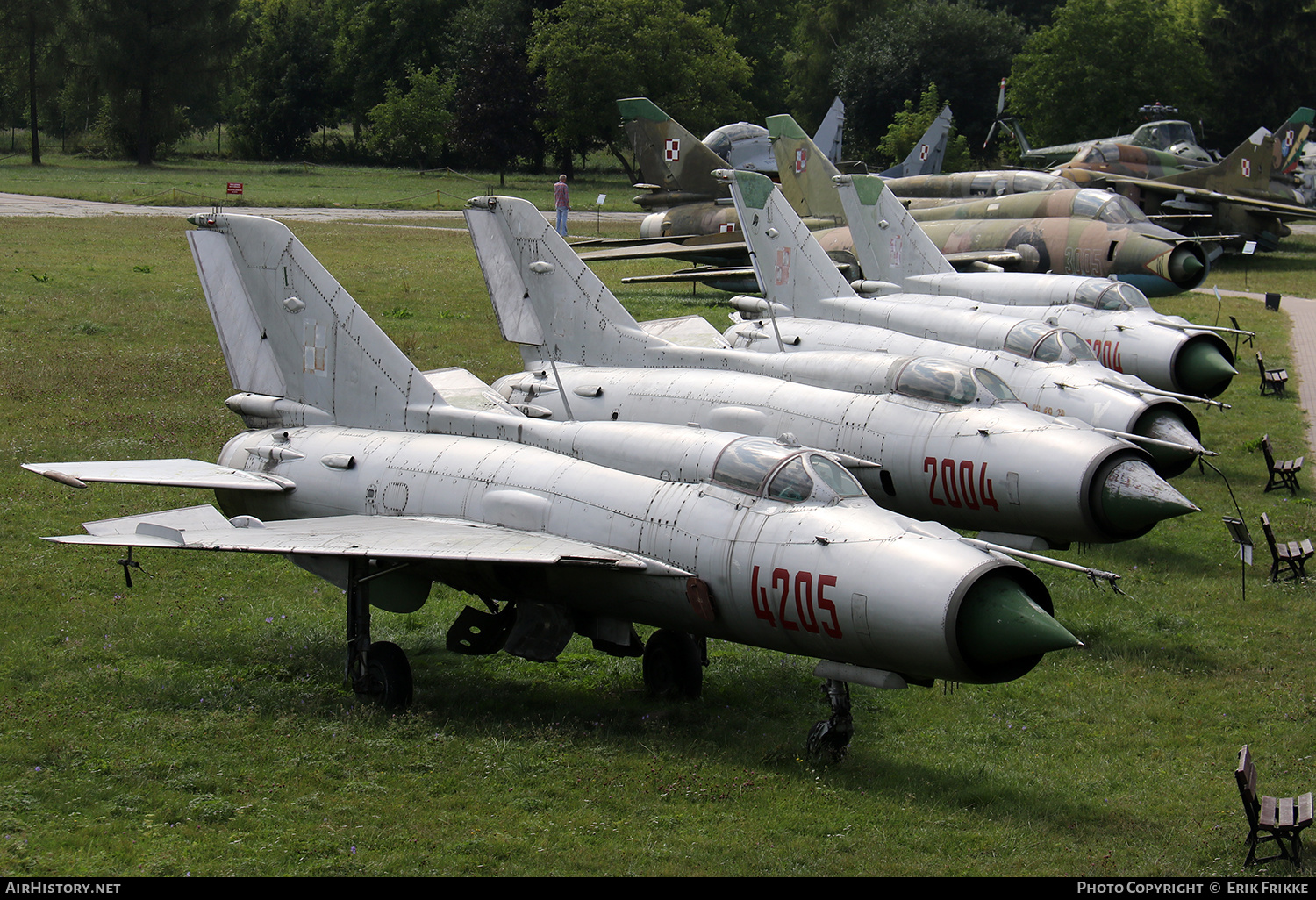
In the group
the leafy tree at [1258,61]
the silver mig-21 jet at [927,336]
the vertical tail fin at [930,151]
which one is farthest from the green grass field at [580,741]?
the leafy tree at [1258,61]

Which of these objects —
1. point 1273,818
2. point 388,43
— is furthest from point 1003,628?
point 388,43

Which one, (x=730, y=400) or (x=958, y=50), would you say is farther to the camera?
(x=958, y=50)

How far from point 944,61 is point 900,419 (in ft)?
230

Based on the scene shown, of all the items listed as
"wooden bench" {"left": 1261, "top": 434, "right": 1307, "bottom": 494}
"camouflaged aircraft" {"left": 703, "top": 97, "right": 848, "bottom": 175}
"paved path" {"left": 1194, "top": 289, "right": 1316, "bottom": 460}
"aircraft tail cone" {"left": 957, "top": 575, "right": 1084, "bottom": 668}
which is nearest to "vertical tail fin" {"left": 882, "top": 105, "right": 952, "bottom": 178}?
"camouflaged aircraft" {"left": 703, "top": 97, "right": 848, "bottom": 175}

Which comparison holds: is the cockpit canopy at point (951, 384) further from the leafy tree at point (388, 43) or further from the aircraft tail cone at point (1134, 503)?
the leafy tree at point (388, 43)

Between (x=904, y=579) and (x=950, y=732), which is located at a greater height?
(x=904, y=579)

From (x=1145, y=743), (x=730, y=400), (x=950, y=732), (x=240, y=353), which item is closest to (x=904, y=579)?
(x=950, y=732)

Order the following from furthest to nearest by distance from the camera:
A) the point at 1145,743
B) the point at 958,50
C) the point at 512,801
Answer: the point at 958,50 < the point at 1145,743 < the point at 512,801

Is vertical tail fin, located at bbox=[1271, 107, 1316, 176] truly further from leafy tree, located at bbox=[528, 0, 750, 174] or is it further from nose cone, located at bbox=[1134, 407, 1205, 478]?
nose cone, located at bbox=[1134, 407, 1205, 478]

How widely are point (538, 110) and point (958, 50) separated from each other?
91.8 feet

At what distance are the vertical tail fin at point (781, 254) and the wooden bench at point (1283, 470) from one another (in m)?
7.25

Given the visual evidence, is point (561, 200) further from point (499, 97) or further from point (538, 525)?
point (499, 97)
